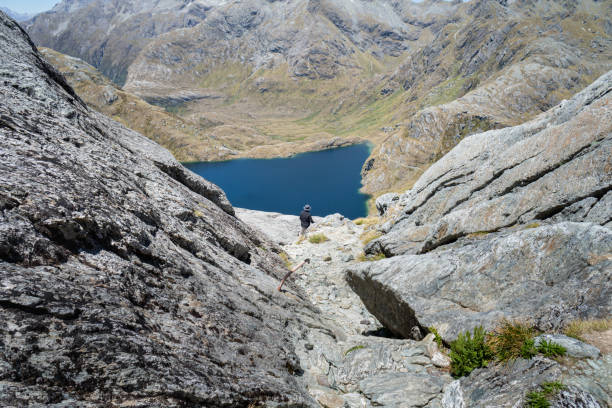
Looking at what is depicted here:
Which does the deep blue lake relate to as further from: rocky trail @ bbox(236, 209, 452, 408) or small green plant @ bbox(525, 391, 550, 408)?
small green plant @ bbox(525, 391, 550, 408)

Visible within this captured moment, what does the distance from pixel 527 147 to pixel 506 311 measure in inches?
413

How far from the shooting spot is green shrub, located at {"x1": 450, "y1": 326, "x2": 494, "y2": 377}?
6988 millimetres

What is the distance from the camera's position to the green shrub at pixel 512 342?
20.4 ft

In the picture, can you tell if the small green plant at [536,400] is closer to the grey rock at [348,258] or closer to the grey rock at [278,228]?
the grey rock at [348,258]

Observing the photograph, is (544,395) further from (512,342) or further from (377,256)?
(377,256)

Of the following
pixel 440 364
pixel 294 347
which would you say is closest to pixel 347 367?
pixel 294 347

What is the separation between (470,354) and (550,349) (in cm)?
172

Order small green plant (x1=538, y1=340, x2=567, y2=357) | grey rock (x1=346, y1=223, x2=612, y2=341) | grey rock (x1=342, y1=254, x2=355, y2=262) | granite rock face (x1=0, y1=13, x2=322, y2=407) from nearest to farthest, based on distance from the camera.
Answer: granite rock face (x1=0, y1=13, x2=322, y2=407) → small green plant (x1=538, y1=340, x2=567, y2=357) → grey rock (x1=346, y1=223, x2=612, y2=341) → grey rock (x1=342, y1=254, x2=355, y2=262)

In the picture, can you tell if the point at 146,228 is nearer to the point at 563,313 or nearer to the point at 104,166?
the point at 104,166

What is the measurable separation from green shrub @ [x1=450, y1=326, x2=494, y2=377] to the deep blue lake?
340 feet

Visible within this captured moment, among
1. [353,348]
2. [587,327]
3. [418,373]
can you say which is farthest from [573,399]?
[353,348]

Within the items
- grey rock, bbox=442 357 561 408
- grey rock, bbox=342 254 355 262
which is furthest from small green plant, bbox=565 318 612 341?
grey rock, bbox=342 254 355 262

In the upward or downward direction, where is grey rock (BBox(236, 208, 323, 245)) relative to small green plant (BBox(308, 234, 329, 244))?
upward

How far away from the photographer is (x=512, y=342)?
6633 millimetres
